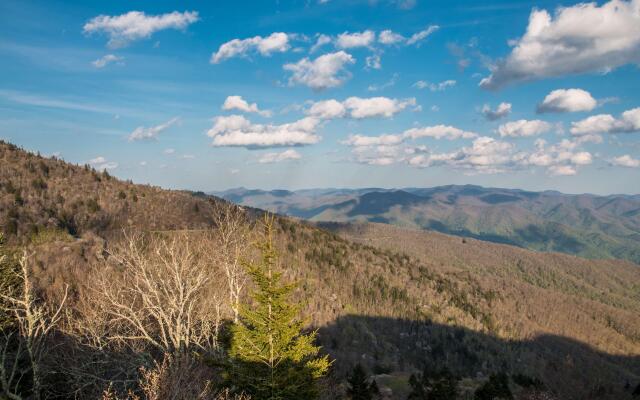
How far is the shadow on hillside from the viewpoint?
445 ft

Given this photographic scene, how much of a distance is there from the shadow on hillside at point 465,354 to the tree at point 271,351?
104453mm

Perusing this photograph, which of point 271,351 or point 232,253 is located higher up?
point 232,253

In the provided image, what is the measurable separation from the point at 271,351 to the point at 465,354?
16560 cm

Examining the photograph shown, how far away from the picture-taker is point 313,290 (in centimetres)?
16400

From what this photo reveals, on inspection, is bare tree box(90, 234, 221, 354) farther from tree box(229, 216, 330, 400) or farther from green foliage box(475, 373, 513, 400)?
green foliage box(475, 373, 513, 400)

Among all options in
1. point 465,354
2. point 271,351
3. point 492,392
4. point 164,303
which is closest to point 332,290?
point 465,354

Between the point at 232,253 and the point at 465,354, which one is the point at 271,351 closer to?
the point at 232,253

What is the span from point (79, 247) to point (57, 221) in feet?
90.4

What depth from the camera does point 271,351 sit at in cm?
2195

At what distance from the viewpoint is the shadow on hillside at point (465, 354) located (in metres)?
136

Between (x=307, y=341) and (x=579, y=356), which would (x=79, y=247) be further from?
(x=579, y=356)

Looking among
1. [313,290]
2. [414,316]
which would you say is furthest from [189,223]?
[414,316]

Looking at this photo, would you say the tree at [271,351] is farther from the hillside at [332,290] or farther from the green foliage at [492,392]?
the hillside at [332,290]

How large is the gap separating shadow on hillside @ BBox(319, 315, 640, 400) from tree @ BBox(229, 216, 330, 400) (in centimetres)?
10445
